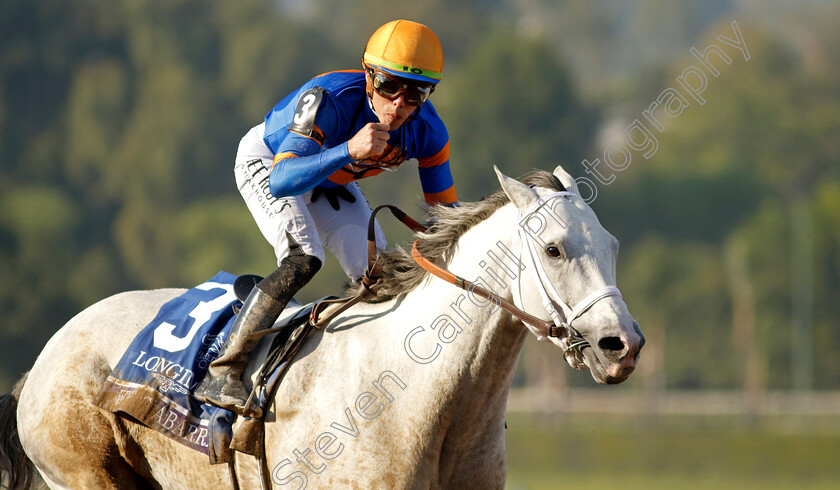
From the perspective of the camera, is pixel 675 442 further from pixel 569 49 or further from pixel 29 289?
pixel 569 49

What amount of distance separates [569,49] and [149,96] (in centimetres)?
8042

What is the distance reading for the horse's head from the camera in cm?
431

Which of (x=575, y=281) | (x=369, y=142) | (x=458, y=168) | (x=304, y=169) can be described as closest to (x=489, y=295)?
(x=575, y=281)

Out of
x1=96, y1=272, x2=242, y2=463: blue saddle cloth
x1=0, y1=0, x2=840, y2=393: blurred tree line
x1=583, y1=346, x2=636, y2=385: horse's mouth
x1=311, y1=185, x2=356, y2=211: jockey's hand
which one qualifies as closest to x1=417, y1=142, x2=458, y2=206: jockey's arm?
x1=311, y1=185, x2=356, y2=211: jockey's hand

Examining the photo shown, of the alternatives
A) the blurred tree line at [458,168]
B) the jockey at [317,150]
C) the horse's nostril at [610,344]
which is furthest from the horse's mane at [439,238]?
the blurred tree line at [458,168]

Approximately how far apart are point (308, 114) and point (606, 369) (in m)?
1.80

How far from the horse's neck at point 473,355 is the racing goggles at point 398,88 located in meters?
0.72

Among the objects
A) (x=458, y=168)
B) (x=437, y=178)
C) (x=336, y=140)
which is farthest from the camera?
(x=458, y=168)

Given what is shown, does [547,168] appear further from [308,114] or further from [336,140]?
[308,114]

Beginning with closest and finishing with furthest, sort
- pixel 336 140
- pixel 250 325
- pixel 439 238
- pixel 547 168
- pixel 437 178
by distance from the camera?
pixel 439 238 → pixel 250 325 → pixel 336 140 → pixel 437 178 → pixel 547 168

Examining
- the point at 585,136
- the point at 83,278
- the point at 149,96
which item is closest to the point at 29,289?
the point at 83,278

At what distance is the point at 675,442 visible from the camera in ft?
72.4

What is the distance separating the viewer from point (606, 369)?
432 centimetres

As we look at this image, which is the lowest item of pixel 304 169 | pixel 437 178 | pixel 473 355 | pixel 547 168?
pixel 547 168
